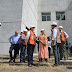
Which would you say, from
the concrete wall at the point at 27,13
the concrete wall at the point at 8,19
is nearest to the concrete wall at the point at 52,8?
the concrete wall at the point at 27,13

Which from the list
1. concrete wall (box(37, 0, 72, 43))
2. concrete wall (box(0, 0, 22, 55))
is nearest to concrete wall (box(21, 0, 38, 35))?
concrete wall (box(0, 0, 22, 55))

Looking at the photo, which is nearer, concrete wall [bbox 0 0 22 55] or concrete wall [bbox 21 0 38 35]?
concrete wall [bbox 0 0 22 55]

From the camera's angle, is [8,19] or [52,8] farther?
[52,8]

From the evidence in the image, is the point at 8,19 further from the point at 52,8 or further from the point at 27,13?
the point at 52,8

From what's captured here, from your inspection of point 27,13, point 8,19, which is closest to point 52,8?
point 27,13

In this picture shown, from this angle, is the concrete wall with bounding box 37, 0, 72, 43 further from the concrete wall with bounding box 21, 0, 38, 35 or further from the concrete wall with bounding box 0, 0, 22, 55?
the concrete wall with bounding box 0, 0, 22, 55

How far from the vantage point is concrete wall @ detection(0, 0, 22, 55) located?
8.60 meters

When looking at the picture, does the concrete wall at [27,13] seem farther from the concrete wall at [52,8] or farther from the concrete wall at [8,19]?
the concrete wall at [52,8]

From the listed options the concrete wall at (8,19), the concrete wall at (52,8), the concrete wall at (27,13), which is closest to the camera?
the concrete wall at (8,19)

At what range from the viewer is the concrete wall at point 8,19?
28.2 feet

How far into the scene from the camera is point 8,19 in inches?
346

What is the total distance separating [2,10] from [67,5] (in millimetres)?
9746

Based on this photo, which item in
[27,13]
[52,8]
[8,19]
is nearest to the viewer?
[8,19]

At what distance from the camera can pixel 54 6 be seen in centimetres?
1525
